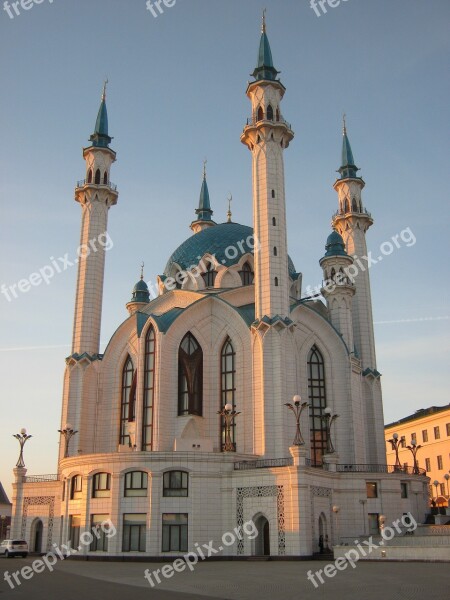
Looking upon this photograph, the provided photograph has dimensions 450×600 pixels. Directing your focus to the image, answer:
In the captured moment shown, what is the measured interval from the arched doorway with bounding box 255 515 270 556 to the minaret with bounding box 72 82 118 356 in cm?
1984

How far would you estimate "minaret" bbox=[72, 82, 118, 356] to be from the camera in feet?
170

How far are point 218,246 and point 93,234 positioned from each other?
10.8m

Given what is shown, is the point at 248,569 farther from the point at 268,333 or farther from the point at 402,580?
the point at 268,333

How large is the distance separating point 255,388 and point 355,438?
383 inches

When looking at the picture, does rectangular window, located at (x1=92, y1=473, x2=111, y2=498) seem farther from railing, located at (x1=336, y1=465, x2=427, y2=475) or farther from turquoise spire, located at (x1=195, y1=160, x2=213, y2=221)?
turquoise spire, located at (x1=195, y1=160, x2=213, y2=221)

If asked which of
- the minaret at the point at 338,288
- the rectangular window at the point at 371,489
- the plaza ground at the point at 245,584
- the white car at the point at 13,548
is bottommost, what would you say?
the plaza ground at the point at 245,584

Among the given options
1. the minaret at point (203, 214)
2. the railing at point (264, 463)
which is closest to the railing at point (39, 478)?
the railing at point (264, 463)

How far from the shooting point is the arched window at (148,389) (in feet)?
149

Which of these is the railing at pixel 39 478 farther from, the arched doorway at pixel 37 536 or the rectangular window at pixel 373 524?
the rectangular window at pixel 373 524

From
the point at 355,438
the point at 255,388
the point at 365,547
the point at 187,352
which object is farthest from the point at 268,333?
the point at 365,547

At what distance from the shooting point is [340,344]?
161ft

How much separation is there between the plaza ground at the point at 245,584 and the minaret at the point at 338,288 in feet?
81.5

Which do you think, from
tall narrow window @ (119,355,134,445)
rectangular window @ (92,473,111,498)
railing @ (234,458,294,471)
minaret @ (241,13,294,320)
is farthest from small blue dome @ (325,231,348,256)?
rectangular window @ (92,473,111,498)

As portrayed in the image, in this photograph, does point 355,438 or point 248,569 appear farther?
point 355,438
